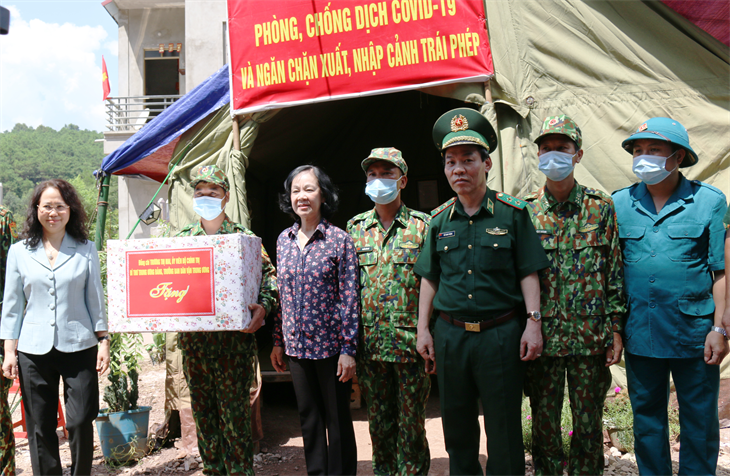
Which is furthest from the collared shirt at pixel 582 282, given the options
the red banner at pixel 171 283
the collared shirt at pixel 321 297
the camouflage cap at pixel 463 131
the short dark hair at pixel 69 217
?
the short dark hair at pixel 69 217

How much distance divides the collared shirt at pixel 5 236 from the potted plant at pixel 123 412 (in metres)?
1.11

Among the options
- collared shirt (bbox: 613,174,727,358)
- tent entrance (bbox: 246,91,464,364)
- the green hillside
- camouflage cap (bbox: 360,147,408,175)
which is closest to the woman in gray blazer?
camouflage cap (bbox: 360,147,408,175)

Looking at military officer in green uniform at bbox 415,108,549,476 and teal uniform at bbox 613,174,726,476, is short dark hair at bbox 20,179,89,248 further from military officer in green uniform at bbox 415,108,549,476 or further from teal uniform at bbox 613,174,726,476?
teal uniform at bbox 613,174,726,476

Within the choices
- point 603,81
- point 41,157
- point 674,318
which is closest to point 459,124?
point 674,318

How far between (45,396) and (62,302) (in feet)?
1.68

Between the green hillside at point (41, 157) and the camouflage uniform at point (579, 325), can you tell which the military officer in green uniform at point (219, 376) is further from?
the green hillside at point (41, 157)

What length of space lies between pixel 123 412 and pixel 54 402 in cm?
121

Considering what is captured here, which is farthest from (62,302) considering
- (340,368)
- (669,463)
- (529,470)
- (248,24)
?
(669,463)

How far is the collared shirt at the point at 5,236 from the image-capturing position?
3117 mm

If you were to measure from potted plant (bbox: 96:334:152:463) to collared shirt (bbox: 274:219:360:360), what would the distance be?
189cm

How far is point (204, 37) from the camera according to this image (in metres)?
11.6

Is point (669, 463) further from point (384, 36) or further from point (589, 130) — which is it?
point (384, 36)

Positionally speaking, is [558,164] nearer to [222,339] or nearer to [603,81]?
[603,81]

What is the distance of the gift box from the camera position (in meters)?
2.79
